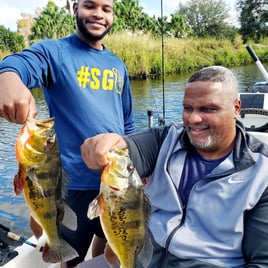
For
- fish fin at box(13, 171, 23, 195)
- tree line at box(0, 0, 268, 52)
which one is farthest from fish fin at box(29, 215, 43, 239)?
tree line at box(0, 0, 268, 52)

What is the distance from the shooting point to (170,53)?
2900 centimetres

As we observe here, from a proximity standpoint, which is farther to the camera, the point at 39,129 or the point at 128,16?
the point at 128,16

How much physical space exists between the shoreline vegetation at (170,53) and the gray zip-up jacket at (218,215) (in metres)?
20.6

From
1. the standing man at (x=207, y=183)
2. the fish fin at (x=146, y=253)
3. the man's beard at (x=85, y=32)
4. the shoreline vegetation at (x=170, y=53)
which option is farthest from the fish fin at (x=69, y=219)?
the shoreline vegetation at (x=170, y=53)

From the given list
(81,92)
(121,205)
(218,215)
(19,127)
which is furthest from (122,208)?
(19,127)

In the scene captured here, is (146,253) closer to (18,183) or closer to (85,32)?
(18,183)

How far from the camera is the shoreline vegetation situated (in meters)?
23.6

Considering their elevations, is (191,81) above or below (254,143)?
above

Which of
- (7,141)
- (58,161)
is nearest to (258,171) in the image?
(58,161)

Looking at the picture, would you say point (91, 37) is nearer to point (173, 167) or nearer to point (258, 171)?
point (173, 167)

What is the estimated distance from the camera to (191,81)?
219 centimetres

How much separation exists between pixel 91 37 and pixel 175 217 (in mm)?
1311

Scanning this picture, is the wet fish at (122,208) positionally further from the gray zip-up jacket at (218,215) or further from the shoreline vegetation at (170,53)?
the shoreline vegetation at (170,53)

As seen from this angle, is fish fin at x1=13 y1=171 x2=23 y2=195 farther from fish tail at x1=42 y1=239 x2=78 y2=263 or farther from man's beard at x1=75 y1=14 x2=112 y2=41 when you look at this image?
man's beard at x1=75 y1=14 x2=112 y2=41
